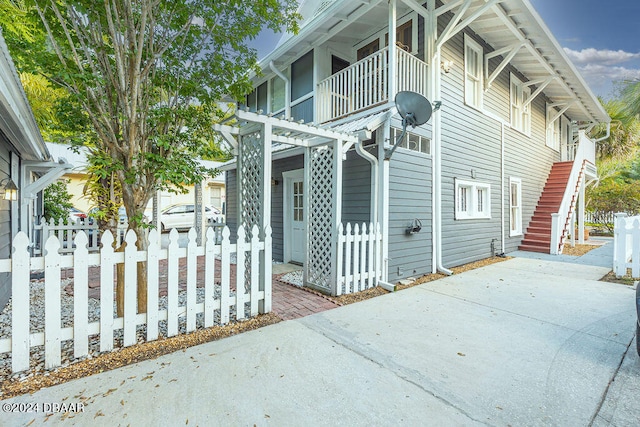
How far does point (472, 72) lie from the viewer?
6.94 metres

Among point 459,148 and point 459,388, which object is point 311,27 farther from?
point 459,388

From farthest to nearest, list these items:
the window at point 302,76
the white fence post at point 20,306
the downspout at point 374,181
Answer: the window at point 302,76 → the downspout at point 374,181 → the white fence post at point 20,306

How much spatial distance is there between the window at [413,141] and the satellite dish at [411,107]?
57 centimetres

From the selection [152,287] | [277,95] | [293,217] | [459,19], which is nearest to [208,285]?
[152,287]

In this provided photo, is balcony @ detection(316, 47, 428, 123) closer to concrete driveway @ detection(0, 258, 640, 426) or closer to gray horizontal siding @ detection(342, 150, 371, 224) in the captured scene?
gray horizontal siding @ detection(342, 150, 371, 224)

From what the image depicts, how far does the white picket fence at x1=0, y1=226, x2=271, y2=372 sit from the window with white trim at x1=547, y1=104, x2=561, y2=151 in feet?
38.2

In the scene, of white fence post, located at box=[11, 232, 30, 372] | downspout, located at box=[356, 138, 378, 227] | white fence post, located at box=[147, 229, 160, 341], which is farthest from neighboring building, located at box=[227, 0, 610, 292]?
white fence post, located at box=[11, 232, 30, 372]

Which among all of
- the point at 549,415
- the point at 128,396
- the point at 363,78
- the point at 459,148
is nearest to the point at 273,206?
the point at 363,78

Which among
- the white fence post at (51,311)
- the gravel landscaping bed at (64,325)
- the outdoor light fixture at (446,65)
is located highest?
the outdoor light fixture at (446,65)

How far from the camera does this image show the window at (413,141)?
5.09 meters

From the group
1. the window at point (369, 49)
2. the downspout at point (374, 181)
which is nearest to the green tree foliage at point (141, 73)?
the downspout at point (374, 181)

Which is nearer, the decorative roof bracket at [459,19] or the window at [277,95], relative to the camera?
the decorative roof bracket at [459,19]

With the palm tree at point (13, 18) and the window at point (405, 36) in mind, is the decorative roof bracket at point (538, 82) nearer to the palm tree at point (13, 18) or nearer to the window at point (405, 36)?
the window at point (405, 36)

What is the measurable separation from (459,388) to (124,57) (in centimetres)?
398
